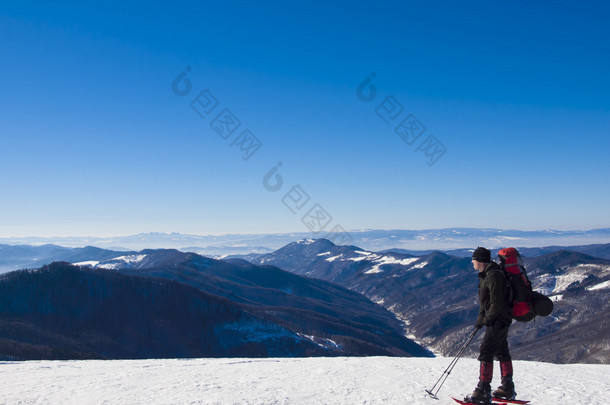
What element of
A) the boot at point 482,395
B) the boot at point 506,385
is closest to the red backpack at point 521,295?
the boot at point 506,385

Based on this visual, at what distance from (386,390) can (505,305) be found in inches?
252

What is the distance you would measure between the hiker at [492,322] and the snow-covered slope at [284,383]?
2.20 m

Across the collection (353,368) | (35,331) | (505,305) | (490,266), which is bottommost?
(35,331)

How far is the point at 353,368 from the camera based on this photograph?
810 inches

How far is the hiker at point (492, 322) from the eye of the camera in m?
12.0

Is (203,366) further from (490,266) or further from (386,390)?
(490,266)

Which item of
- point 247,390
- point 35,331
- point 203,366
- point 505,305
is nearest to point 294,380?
point 247,390

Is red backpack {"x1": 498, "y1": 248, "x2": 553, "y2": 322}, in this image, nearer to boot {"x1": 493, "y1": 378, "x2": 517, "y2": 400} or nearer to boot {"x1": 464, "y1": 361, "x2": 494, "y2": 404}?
boot {"x1": 464, "y1": 361, "x2": 494, "y2": 404}

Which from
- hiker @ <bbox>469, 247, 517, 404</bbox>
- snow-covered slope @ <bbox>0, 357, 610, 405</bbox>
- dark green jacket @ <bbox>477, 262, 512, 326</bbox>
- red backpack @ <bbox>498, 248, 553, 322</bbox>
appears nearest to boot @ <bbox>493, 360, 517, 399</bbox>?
hiker @ <bbox>469, 247, 517, 404</bbox>

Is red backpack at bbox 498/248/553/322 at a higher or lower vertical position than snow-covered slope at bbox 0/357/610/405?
higher

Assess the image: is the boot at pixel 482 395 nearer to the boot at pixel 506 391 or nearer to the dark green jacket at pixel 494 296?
the boot at pixel 506 391

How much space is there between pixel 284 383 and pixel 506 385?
8.72 meters

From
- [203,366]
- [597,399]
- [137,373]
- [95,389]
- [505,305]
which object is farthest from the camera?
[203,366]

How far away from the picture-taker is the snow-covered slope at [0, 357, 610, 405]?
14.8 meters
